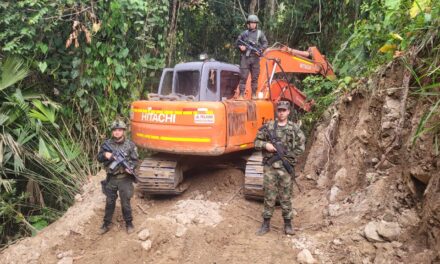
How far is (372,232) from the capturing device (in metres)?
4.30

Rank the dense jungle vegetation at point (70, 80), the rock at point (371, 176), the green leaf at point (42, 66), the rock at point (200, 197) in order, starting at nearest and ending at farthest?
the rock at point (371, 176) → the rock at point (200, 197) → the dense jungle vegetation at point (70, 80) → the green leaf at point (42, 66)

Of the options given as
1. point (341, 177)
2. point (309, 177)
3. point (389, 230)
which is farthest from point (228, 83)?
point (389, 230)

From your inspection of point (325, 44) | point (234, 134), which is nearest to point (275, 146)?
point (234, 134)

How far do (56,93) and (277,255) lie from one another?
5454mm

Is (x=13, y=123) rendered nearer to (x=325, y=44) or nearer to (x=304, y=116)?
(x=304, y=116)

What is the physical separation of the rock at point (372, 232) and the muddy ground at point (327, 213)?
0.01 meters

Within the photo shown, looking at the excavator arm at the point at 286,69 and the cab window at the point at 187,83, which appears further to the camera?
the excavator arm at the point at 286,69

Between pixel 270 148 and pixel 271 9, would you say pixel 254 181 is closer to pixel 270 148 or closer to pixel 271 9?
pixel 270 148

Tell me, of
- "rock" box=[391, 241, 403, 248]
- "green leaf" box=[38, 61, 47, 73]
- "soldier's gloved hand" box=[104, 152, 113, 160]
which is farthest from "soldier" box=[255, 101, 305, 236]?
"green leaf" box=[38, 61, 47, 73]

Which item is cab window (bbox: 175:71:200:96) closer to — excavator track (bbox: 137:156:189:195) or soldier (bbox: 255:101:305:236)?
excavator track (bbox: 137:156:189:195)

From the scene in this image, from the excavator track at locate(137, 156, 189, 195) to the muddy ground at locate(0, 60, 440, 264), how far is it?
0.83ft

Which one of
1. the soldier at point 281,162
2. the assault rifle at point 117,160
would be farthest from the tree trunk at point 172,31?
the soldier at point 281,162

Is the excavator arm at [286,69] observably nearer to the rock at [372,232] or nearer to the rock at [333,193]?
the rock at [333,193]

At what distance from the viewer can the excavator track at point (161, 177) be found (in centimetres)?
635
